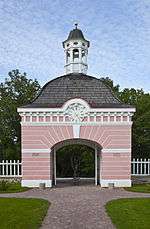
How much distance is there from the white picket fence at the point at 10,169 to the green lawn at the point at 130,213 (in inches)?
386

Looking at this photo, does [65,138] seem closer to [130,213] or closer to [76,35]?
[76,35]

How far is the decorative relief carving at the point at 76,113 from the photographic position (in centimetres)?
1991

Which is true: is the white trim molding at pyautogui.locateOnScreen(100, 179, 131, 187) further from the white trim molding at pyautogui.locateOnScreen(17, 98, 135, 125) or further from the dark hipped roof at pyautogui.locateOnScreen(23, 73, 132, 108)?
the dark hipped roof at pyautogui.locateOnScreen(23, 73, 132, 108)

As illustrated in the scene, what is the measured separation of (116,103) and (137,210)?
9750 millimetres

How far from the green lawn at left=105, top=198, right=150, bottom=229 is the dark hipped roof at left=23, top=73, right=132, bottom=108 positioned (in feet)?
25.0

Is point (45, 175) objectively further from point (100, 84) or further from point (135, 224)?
point (135, 224)

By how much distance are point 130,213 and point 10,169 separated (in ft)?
41.3

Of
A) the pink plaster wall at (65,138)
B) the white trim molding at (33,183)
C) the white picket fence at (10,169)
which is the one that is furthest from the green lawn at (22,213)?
the white picket fence at (10,169)

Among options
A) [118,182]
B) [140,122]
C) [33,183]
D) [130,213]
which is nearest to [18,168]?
[33,183]

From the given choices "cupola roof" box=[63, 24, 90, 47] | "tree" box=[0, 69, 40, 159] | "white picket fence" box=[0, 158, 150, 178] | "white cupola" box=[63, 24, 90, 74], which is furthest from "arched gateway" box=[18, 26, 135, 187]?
"tree" box=[0, 69, 40, 159]

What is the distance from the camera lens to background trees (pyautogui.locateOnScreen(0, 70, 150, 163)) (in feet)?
101

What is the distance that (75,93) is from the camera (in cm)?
2130

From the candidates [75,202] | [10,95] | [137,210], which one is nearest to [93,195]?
[75,202]

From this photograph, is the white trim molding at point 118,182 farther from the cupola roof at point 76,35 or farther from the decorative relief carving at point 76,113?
the cupola roof at point 76,35
